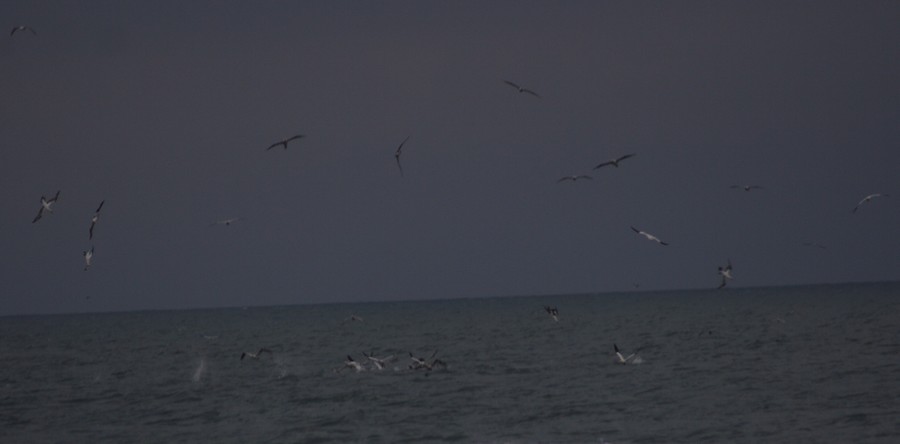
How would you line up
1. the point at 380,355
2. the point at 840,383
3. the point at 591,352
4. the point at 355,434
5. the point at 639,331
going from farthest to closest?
the point at 639,331 < the point at 380,355 < the point at 591,352 < the point at 840,383 < the point at 355,434

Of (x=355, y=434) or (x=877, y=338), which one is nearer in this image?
(x=355, y=434)

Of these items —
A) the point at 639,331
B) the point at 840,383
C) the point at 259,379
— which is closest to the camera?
the point at 840,383

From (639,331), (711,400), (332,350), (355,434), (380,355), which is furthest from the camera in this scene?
(639,331)

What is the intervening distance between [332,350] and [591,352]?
20467 mm

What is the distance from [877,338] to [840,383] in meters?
25.6

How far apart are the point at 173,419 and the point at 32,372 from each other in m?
30.2

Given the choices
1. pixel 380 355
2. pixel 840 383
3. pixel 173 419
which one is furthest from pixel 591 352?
pixel 173 419

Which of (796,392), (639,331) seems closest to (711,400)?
(796,392)

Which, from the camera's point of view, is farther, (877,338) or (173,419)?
(877,338)

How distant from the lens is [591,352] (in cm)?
6606

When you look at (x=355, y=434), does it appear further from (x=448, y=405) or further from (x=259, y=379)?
(x=259, y=379)

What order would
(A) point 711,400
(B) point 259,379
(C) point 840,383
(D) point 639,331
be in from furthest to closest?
(D) point 639,331 → (B) point 259,379 → (C) point 840,383 → (A) point 711,400

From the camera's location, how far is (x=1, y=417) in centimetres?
4197

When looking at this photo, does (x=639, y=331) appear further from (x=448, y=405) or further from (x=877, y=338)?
(x=448, y=405)
